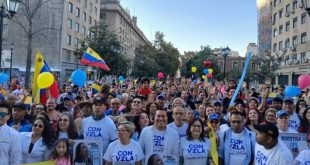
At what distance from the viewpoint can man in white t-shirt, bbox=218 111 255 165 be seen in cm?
482

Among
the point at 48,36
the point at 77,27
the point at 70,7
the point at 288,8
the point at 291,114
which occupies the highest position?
the point at 288,8

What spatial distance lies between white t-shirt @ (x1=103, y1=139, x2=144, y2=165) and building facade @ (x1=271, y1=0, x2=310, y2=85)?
3423cm

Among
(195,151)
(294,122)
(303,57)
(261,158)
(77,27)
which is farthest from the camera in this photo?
(77,27)

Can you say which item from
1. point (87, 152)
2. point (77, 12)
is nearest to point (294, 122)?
point (87, 152)

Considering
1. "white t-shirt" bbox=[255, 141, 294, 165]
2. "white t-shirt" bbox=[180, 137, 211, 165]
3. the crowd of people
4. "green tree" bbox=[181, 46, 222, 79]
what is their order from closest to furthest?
"white t-shirt" bbox=[255, 141, 294, 165] < the crowd of people < "white t-shirt" bbox=[180, 137, 211, 165] < "green tree" bbox=[181, 46, 222, 79]

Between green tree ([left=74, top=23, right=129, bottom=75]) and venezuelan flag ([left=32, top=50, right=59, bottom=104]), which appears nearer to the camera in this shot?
venezuelan flag ([left=32, top=50, right=59, bottom=104])

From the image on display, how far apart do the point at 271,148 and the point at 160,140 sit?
5.71 feet

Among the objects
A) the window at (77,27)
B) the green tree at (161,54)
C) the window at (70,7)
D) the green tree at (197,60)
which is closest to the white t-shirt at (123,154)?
the window at (70,7)

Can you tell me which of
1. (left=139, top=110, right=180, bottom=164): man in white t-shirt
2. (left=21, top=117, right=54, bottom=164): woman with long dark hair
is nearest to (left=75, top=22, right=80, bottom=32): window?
(left=21, top=117, right=54, bottom=164): woman with long dark hair

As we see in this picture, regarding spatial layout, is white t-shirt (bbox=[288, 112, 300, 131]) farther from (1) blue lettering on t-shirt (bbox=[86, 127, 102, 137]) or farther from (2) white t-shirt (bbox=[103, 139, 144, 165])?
(1) blue lettering on t-shirt (bbox=[86, 127, 102, 137])

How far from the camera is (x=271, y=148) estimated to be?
386 cm

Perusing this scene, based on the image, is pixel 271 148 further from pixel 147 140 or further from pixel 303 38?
pixel 303 38

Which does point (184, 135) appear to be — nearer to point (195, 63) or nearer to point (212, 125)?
point (212, 125)

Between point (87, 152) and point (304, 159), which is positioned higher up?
point (304, 159)
